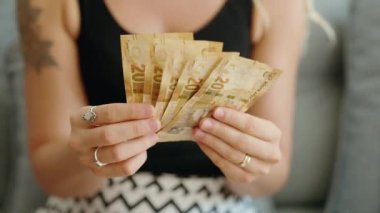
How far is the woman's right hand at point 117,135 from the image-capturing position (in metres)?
0.77

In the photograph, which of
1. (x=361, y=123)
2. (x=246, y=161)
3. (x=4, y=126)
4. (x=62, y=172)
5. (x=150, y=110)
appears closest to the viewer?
(x=150, y=110)

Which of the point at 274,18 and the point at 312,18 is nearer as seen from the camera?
the point at 274,18

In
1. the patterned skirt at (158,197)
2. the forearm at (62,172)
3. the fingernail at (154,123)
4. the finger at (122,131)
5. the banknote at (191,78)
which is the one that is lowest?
the patterned skirt at (158,197)

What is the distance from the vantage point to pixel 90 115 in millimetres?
808

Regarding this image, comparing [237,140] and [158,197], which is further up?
[237,140]

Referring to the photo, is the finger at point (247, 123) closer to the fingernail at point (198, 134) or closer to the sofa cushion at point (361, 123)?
the fingernail at point (198, 134)

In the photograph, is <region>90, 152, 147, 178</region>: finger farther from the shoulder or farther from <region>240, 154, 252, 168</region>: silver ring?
the shoulder

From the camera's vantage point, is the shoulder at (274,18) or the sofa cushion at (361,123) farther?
the sofa cushion at (361,123)

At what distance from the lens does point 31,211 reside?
50.6 inches

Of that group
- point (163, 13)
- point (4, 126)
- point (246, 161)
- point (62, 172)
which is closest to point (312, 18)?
point (163, 13)

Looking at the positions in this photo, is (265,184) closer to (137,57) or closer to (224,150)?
(224,150)

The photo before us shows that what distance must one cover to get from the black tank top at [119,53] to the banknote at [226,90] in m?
0.24

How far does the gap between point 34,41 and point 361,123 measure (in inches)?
27.2

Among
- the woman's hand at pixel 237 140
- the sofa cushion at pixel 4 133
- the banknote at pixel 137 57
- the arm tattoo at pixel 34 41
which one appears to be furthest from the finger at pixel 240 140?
the sofa cushion at pixel 4 133
